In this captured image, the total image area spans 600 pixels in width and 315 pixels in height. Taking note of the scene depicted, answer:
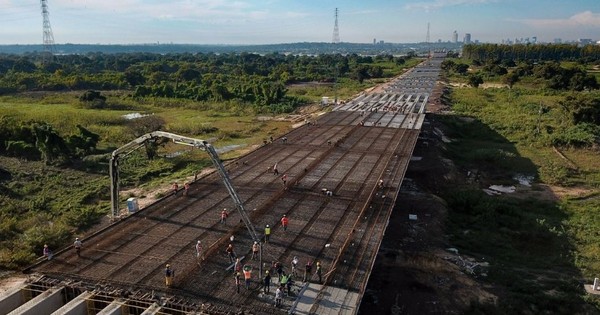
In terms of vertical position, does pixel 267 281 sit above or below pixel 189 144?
below

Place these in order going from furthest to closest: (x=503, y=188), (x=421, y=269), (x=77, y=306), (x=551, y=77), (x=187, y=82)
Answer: (x=187, y=82)
(x=551, y=77)
(x=503, y=188)
(x=421, y=269)
(x=77, y=306)

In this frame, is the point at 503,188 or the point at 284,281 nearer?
the point at 284,281

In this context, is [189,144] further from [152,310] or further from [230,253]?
[152,310]

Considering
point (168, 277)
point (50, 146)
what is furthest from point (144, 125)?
point (168, 277)

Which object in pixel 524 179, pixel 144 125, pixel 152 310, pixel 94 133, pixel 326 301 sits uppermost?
pixel 144 125

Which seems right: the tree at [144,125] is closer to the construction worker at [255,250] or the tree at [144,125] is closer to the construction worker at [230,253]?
the construction worker at [230,253]

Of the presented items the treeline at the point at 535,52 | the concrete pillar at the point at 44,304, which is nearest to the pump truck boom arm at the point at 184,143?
the concrete pillar at the point at 44,304

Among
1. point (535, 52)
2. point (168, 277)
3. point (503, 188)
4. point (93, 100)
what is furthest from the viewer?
point (535, 52)
